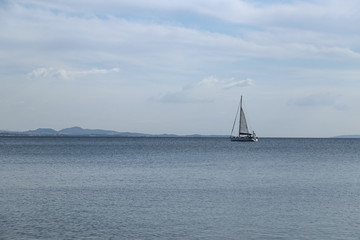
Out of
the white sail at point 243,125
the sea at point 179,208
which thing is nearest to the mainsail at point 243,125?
the white sail at point 243,125

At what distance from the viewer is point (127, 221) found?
1100 inches

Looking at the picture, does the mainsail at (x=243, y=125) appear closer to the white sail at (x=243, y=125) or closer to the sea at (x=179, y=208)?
the white sail at (x=243, y=125)

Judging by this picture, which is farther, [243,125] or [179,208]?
[243,125]

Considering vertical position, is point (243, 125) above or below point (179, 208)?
above

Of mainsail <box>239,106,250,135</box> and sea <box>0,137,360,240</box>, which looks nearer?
sea <box>0,137,360,240</box>

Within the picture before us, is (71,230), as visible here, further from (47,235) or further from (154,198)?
(154,198)

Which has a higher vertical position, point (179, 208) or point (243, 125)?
point (243, 125)

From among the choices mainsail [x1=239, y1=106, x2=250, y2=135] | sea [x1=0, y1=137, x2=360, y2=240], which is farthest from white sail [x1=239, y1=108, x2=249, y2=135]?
sea [x1=0, y1=137, x2=360, y2=240]

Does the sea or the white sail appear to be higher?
the white sail

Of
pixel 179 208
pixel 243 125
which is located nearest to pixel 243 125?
pixel 243 125

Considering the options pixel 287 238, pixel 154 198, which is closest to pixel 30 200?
pixel 154 198

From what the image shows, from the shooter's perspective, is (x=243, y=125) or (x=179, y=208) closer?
(x=179, y=208)

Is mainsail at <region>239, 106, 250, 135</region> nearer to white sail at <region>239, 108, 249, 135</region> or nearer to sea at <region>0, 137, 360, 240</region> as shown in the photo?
white sail at <region>239, 108, 249, 135</region>

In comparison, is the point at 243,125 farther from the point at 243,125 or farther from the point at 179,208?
the point at 179,208
